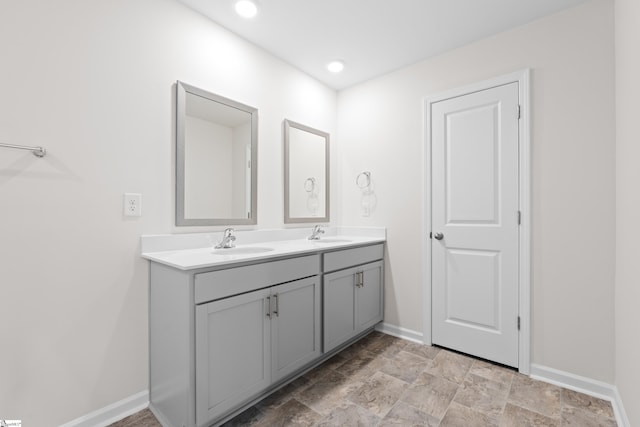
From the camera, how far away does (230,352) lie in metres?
1.44

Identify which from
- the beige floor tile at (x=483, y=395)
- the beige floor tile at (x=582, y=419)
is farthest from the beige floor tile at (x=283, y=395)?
the beige floor tile at (x=582, y=419)

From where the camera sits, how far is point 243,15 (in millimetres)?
1920

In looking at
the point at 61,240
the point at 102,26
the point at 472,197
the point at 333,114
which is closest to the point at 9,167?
the point at 61,240

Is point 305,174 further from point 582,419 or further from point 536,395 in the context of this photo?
point 582,419

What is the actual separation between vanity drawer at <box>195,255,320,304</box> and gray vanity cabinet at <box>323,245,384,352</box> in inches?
9.0

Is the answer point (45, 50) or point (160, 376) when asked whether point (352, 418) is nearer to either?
point (160, 376)

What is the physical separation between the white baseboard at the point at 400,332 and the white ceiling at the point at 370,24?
7.53ft

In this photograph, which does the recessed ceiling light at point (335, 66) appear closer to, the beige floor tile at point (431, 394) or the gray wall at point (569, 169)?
the gray wall at point (569, 169)

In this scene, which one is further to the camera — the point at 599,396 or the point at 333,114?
the point at 333,114

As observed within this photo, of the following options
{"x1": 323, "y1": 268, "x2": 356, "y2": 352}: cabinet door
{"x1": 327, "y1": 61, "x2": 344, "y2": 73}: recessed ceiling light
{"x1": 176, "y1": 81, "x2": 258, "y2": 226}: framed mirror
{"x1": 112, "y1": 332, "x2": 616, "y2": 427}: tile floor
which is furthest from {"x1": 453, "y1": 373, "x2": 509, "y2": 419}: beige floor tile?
{"x1": 327, "y1": 61, "x2": 344, "y2": 73}: recessed ceiling light

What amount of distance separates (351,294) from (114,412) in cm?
155

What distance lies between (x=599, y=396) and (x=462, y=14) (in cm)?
247

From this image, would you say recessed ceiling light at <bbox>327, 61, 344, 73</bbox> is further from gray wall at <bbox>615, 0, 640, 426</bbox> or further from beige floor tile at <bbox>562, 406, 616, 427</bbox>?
beige floor tile at <bbox>562, 406, 616, 427</bbox>

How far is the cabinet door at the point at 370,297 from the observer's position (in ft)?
7.72
